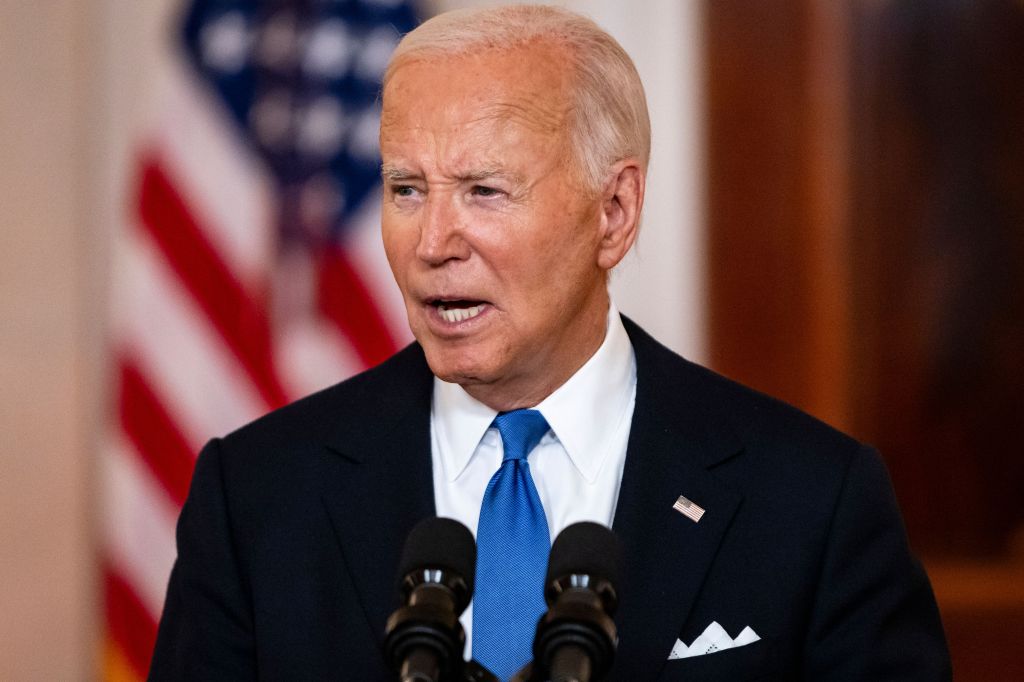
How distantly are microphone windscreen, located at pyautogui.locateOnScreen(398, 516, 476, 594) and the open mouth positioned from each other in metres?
0.63

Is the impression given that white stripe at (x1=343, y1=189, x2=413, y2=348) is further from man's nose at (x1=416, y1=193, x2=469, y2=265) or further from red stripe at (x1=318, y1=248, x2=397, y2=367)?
man's nose at (x1=416, y1=193, x2=469, y2=265)

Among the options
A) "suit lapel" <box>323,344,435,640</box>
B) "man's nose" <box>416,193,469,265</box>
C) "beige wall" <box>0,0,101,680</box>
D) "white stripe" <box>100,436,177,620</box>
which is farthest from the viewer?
"beige wall" <box>0,0,101,680</box>

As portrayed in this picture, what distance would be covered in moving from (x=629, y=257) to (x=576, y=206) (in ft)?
4.59

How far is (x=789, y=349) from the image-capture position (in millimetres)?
3484

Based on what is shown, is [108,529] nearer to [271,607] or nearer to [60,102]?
[60,102]

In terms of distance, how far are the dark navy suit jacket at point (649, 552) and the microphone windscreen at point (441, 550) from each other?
69 cm

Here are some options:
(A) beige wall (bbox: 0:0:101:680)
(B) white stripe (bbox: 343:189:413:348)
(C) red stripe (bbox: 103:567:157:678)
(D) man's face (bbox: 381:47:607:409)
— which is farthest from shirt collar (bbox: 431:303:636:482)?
(A) beige wall (bbox: 0:0:101:680)

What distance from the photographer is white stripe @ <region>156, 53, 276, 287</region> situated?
133 inches

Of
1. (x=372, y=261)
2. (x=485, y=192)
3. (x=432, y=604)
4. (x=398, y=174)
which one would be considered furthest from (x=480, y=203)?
(x=372, y=261)

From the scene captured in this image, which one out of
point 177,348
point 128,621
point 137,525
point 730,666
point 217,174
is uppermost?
point 217,174

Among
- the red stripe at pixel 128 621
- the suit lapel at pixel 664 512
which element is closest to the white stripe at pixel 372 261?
the red stripe at pixel 128 621

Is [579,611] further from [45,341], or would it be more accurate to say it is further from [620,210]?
[45,341]

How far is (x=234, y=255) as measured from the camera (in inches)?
135

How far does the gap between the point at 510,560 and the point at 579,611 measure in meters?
0.79
